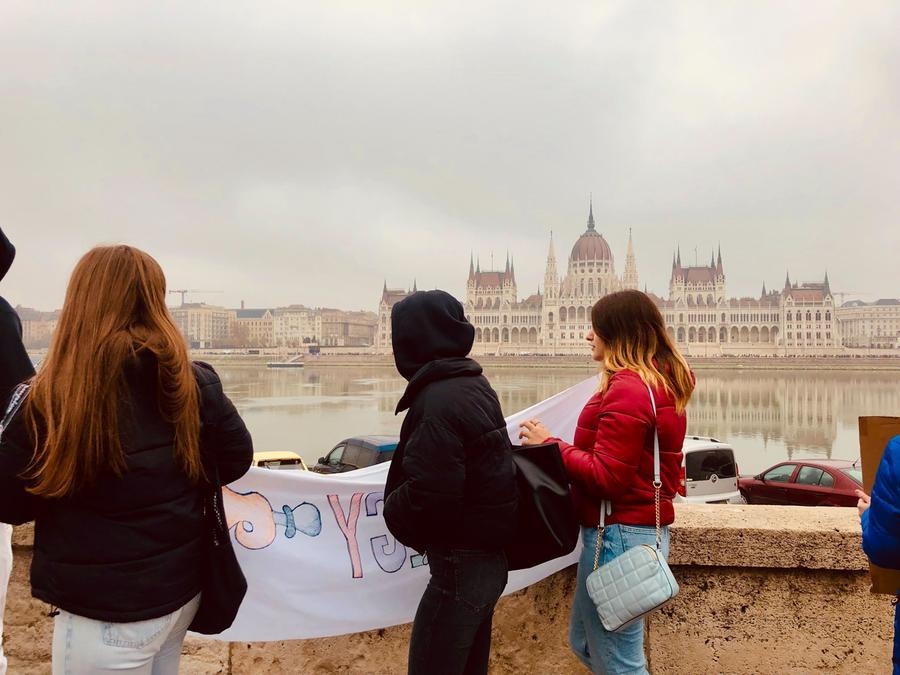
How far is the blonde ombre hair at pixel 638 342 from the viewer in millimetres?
1918

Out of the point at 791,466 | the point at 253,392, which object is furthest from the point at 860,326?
the point at 791,466

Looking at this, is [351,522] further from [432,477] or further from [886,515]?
[886,515]

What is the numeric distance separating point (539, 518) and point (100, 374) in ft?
3.41

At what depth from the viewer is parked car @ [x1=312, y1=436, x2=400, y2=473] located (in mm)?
8805

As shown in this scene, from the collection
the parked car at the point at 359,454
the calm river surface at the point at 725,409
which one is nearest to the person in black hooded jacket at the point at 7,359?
the parked car at the point at 359,454

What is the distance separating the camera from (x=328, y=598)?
227cm

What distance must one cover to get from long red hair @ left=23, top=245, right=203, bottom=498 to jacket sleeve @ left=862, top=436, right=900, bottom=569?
4.34 ft

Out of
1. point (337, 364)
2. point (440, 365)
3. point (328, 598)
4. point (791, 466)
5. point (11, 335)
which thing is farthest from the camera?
point (337, 364)

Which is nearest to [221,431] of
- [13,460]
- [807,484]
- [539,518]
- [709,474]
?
[13,460]

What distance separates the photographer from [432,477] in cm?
155

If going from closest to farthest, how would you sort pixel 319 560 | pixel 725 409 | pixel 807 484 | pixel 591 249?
1. pixel 319 560
2. pixel 807 484
3. pixel 725 409
4. pixel 591 249

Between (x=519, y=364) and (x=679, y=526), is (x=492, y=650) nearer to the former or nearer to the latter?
(x=679, y=526)

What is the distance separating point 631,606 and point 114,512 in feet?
3.91

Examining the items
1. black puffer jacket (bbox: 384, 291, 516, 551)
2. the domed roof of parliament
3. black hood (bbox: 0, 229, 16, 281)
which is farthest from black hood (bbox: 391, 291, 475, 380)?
the domed roof of parliament
